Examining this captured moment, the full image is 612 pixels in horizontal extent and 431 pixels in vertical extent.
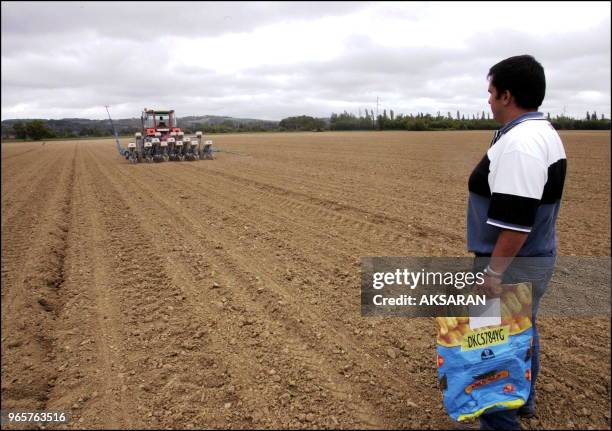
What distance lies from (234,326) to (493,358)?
2.29 metres

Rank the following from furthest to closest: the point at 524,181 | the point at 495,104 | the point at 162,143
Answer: the point at 162,143, the point at 495,104, the point at 524,181

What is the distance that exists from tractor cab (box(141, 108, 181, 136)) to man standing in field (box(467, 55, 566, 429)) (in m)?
19.8

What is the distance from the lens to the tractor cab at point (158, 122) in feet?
66.0

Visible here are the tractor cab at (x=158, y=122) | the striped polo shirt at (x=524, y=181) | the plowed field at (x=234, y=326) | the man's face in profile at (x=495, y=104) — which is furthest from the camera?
the tractor cab at (x=158, y=122)

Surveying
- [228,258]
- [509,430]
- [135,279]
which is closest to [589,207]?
[228,258]

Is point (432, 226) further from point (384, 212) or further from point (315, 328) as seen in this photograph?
point (315, 328)

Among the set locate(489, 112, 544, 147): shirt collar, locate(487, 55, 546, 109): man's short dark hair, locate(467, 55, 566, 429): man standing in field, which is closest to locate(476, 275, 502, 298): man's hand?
locate(467, 55, 566, 429): man standing in field

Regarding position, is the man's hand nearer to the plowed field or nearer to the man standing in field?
the man standing in field

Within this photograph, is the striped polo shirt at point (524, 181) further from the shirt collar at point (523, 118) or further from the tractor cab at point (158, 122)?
the tractor cab at point (158, 122)

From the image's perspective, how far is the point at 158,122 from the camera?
20.6 m

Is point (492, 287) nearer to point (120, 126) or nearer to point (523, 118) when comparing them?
point (523, 118)

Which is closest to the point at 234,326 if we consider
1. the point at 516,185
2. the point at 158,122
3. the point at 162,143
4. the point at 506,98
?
the point at 516,185

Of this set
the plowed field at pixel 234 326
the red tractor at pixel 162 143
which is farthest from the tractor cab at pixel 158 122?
the plowed field at pixel 234 326

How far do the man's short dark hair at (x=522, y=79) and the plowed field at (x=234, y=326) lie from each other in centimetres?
194
